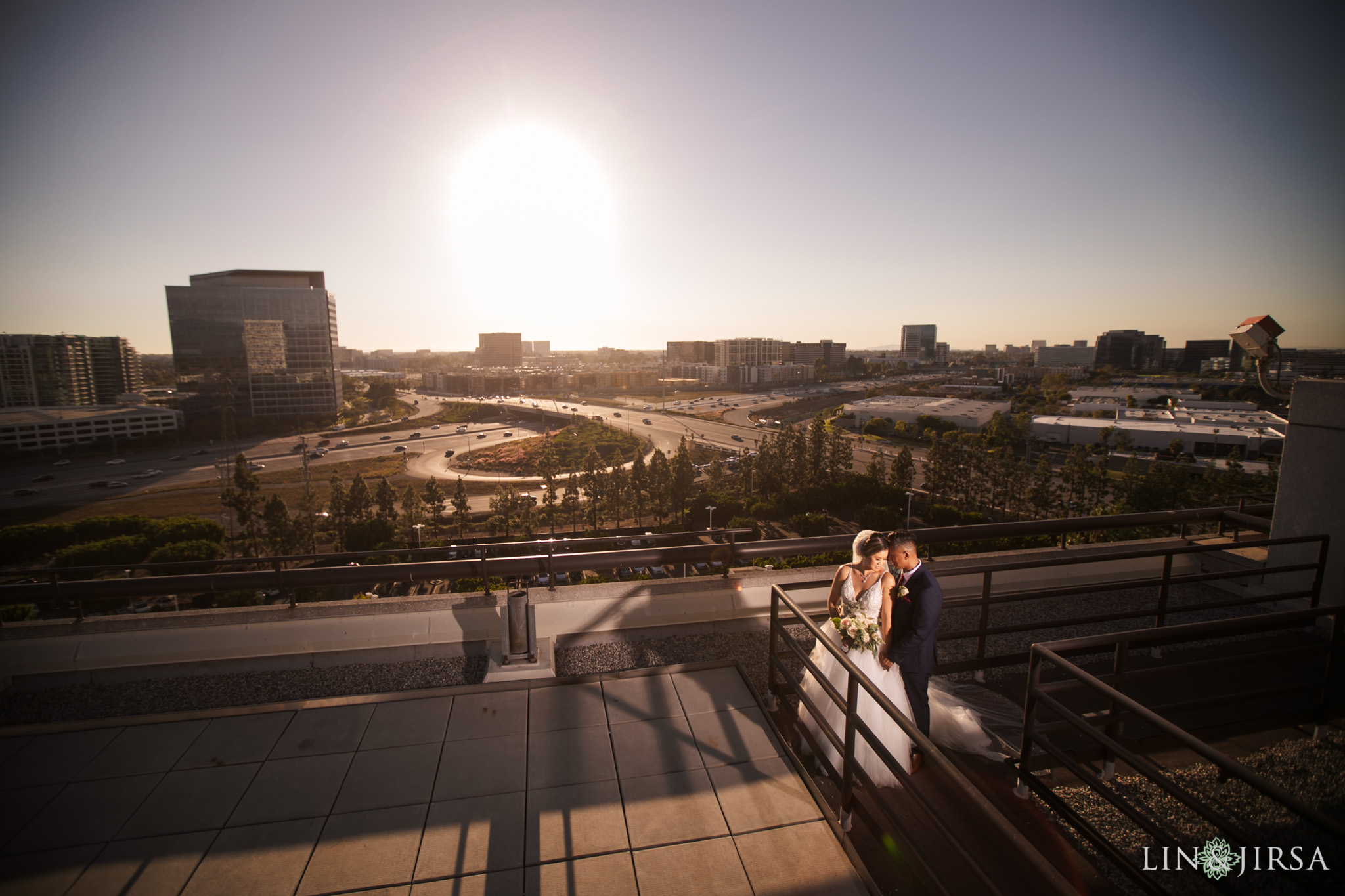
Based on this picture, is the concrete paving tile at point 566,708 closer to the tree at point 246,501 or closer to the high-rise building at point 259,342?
the tree at point 246,501

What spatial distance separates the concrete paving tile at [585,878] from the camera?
1951 millimetres

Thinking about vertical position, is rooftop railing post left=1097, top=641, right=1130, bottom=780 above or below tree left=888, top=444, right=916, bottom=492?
above

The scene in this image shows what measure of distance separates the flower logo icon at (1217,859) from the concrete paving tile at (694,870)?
165cm

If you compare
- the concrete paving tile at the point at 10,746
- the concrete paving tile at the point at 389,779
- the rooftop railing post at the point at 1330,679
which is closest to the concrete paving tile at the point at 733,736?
the concrete paving tile at the point at 389,779

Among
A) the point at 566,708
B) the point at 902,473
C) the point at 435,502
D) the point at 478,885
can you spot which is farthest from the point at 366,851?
the point at 902,473

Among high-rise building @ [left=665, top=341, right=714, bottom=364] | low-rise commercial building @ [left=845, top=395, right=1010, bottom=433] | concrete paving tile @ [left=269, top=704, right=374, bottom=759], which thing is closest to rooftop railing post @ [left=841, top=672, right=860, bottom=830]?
concrete paving tile @ [left=269, top=704, right=374, bottom=759]

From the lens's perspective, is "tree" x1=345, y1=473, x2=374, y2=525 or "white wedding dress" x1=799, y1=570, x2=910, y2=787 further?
"tree" x1=345, y1=473, x2=374, y2=525

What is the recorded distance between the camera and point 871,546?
2.80 meters

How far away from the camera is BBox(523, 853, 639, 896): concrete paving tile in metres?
1.95

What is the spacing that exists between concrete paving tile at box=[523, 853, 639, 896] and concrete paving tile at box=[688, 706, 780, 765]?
0.68 meters

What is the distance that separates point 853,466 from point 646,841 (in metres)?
34.9

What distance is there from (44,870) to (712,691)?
296cm

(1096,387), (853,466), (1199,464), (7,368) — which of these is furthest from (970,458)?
(1096,387)

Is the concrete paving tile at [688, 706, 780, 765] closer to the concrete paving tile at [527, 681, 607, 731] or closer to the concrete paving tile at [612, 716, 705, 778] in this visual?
the concrete paving tile at [612, 716, 705, 778]
